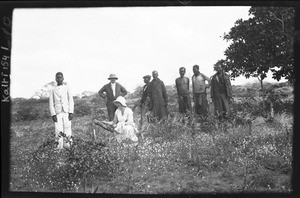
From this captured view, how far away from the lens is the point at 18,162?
20.1ft

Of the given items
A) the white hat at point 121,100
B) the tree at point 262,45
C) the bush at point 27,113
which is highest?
the tree at point 262,45

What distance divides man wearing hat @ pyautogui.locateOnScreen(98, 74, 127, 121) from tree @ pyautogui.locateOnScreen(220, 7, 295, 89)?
5.33ft

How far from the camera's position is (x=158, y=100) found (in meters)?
6.14

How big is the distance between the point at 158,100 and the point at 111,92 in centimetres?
76

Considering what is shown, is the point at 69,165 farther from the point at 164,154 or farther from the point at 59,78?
the point at 164,154

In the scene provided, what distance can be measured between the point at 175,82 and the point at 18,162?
281 cm

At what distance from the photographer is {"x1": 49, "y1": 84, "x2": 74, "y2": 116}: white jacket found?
6.12 metres

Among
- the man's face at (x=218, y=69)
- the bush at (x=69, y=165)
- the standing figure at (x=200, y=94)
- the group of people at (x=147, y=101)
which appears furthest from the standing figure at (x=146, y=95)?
the man's face at (x=218, y=69)

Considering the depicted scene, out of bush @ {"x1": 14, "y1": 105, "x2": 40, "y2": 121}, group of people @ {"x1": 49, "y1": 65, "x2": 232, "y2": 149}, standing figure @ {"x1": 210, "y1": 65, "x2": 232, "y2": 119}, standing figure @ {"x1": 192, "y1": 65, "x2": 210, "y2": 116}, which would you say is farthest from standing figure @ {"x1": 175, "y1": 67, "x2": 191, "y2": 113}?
bush @ {"x1": 14, "y1": 105, "x2": 40, "y2": 121}

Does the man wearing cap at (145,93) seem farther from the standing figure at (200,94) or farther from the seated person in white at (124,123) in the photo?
the standing figure at (200,94)

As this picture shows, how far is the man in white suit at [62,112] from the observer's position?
613 centimetres

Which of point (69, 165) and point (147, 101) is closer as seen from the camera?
point (69, 165)

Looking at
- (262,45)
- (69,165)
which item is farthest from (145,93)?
(262,45)

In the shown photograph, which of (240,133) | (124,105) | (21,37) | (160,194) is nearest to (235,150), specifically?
(240,133)
